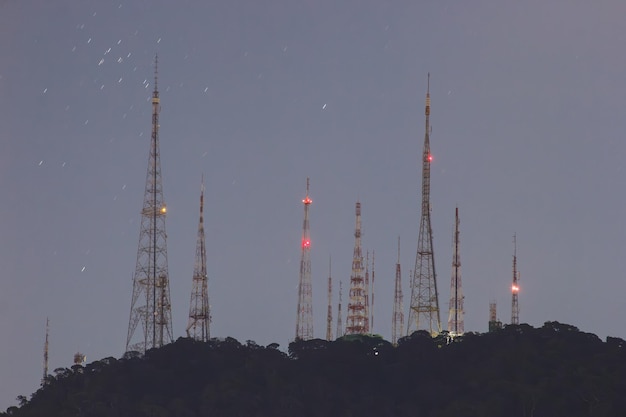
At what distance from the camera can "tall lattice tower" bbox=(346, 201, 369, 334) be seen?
427 ft

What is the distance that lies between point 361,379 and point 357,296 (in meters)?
33.6

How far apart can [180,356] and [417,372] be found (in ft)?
59.1

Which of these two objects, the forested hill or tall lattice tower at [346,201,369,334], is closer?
the forested hill

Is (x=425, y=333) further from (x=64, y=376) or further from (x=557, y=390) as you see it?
(x=64, y=376)

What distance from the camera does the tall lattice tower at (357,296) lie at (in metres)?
130

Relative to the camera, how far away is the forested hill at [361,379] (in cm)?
8988

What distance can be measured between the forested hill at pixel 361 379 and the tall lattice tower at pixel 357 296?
2434cm

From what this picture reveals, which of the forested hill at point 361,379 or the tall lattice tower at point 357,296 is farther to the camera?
the tall lattice tower at point 357,296

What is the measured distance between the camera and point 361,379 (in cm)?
9881

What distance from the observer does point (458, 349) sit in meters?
101

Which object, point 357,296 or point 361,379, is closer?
point 361,379

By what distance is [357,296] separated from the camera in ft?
433

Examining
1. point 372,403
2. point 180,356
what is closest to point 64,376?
point 180,356

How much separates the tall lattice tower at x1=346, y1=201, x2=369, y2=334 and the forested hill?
958 inches
